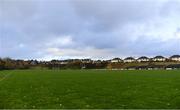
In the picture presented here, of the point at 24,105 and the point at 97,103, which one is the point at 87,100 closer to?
the point at 97,103

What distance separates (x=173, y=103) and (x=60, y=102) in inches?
241

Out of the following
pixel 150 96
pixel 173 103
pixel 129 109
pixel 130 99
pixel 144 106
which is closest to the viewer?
pixel 129 109

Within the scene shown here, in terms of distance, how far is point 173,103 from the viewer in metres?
22.2

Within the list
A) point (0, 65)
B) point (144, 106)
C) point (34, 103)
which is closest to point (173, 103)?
point (144, 106)

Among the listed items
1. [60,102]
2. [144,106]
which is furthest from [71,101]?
[144,106]

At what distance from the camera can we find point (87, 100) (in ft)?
77.2

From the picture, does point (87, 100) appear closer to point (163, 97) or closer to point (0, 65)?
point (163, 97)

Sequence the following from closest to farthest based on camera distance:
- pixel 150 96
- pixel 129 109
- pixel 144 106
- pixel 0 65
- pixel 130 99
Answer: pixel 129 109 < pixel 144 106 < pixel 130 99 < pixel 150 96 < pixel 0 65

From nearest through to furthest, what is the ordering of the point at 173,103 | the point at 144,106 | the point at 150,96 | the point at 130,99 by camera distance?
the point at 144,106
the point at 173,103
the point at 130,99
the point at 150,96

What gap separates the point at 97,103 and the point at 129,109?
9.79ft

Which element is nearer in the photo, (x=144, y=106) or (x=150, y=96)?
(x=144, y=106)

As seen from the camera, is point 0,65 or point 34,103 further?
point 0,65

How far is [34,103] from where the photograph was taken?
2228 centimetres

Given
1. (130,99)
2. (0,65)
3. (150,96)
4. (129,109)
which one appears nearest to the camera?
(129,109)
